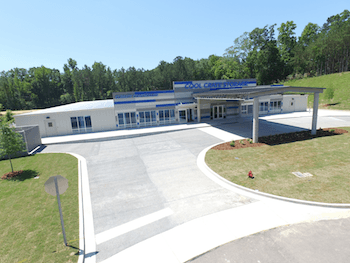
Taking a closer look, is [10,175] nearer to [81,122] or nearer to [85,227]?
[85,227]

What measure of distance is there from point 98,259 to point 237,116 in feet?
106

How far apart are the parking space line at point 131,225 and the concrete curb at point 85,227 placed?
1.02 ft

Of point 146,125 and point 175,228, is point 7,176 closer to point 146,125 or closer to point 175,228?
point 175,228

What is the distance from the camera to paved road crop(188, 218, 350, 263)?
5.85 meters

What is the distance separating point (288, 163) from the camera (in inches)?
517

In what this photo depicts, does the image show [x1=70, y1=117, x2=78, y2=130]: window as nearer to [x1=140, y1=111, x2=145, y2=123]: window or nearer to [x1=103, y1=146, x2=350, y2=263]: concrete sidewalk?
[x1=140, y1=111, x2=145, y2=123]: window

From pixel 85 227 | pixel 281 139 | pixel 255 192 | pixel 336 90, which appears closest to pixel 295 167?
pixel 255 192

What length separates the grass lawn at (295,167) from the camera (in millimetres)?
9398

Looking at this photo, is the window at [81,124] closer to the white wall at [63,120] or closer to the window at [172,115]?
the white wall at [63,120]

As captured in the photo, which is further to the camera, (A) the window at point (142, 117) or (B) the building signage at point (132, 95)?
(A) the window at point (142, 117)

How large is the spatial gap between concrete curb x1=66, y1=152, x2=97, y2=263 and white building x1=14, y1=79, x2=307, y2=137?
1668 cm

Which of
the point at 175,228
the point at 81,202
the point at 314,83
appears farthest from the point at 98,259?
the point at 314,83

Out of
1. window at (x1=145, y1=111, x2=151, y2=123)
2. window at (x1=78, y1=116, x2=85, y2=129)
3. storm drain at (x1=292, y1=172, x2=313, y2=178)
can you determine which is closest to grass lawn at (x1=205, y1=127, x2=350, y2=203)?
storm drain at (x1=292, y1=172, x2=313, y2=178)

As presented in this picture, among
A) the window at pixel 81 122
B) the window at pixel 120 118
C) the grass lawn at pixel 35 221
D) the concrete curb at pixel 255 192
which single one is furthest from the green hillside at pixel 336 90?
the grass lawn at pixel 35 221
